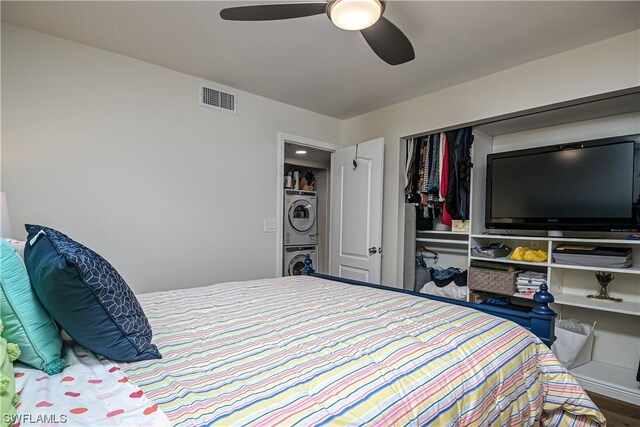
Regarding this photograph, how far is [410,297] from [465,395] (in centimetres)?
84

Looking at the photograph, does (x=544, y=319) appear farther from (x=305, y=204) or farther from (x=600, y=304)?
(x=305, y=204)

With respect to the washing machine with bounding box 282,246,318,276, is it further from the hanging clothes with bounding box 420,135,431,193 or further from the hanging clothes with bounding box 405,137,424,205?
the hanging clothes with bounding box 420,135,431,193

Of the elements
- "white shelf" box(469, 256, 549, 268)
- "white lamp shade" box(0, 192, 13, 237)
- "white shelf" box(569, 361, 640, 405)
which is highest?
"white lamp shade" box(0, 192, 13, 237)

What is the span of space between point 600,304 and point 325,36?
9.08ft

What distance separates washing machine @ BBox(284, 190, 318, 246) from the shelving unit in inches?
86.1

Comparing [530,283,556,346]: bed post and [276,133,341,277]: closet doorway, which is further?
[276,133,341,277]: closet doorway

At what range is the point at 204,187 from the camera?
2.79 meters

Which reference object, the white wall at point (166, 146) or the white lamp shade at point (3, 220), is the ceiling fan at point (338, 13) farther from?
the white lamp shade at point (3, 220)

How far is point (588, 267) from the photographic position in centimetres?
229

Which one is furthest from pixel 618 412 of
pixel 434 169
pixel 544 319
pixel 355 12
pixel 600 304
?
pixel 355 12

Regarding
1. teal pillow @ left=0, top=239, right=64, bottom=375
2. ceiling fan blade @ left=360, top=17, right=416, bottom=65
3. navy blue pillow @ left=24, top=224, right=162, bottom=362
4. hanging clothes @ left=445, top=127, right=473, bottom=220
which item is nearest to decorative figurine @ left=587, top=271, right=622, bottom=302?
hanging clothes @ left=445, top=127, right=473, bottom=220

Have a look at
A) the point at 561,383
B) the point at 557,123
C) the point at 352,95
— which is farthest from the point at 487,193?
the point at 561,383

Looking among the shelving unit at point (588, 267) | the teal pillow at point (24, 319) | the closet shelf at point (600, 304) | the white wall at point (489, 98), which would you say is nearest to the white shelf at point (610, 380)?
the shelving unit at point (588, 267)

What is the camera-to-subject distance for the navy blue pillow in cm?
88
